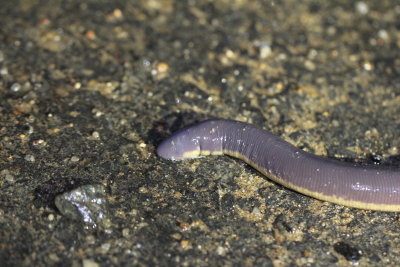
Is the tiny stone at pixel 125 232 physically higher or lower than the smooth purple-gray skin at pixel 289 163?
lower

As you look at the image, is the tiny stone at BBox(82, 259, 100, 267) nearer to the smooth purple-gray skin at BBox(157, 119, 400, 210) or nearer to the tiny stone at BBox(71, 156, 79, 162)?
the tiny stone at BBox(71, 156, 79, 162)

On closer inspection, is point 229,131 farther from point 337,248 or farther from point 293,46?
point 293,46

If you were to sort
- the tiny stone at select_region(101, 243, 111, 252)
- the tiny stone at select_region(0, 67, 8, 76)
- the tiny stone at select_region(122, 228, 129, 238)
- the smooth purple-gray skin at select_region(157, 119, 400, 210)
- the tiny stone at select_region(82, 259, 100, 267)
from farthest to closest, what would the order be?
the tiny stone at select_region(0, 67, 8, 76) < the smooth purple-gray skin at select_region(157, 119, 400, 210) < the tiny stone at select_region(122, 228, 129, 238) < the tiny stone at select_region(101, 243, 111, 252) < the tiny stone at select_region(82, 259, 100, 267)

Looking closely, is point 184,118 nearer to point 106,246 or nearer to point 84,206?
point 84,206

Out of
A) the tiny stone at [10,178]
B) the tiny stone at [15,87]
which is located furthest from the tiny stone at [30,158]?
the tiny stone at [15,87]

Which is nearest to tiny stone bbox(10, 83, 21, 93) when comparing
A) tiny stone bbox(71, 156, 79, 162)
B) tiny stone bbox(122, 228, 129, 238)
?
tiny stone bbox(71, 156, 79, 162)

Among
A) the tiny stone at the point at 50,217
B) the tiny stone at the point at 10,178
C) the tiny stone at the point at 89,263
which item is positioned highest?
the tiny stone at the point at 89,263

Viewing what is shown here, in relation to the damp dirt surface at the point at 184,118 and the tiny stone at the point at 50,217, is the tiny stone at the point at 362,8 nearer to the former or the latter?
the damp dirt surface at the point at 184,118
